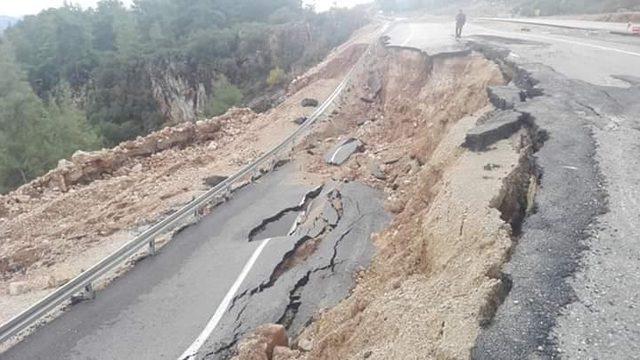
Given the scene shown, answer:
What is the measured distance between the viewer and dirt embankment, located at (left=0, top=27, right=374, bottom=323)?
29.1 feet

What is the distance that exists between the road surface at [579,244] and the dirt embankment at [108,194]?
6.96 meters

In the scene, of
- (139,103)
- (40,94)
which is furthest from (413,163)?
(40,94)

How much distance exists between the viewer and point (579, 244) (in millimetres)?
4398

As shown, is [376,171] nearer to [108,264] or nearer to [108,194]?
[108,264]

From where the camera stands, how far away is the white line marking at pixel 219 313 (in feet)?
18.9

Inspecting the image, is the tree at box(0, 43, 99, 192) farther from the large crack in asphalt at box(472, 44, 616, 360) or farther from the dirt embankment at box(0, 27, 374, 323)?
the large crack in asphalt at box(472, 44, 616, 360)

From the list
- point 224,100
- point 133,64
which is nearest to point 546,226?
point 224,100

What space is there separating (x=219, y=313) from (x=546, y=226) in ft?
13.7

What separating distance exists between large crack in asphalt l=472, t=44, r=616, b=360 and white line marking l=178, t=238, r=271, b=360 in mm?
3612

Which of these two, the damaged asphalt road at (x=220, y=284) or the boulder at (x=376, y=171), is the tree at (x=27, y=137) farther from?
the boulder at (x=376, y=171)

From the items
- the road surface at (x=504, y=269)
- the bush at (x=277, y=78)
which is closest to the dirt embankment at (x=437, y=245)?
the road surface at (x=504, y=269)

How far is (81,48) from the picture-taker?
223ft

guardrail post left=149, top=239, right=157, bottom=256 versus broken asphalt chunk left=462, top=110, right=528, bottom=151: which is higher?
broken asphalt chunk left=462, top=110, right=528, bottom=151

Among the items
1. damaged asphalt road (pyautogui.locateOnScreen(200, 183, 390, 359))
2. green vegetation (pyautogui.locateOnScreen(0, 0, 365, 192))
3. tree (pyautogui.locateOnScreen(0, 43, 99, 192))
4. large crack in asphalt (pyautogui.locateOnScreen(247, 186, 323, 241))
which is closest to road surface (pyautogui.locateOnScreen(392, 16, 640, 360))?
damaged asphalt road (pyautogui.locateOnScreen(200, 183, 390, 359))
